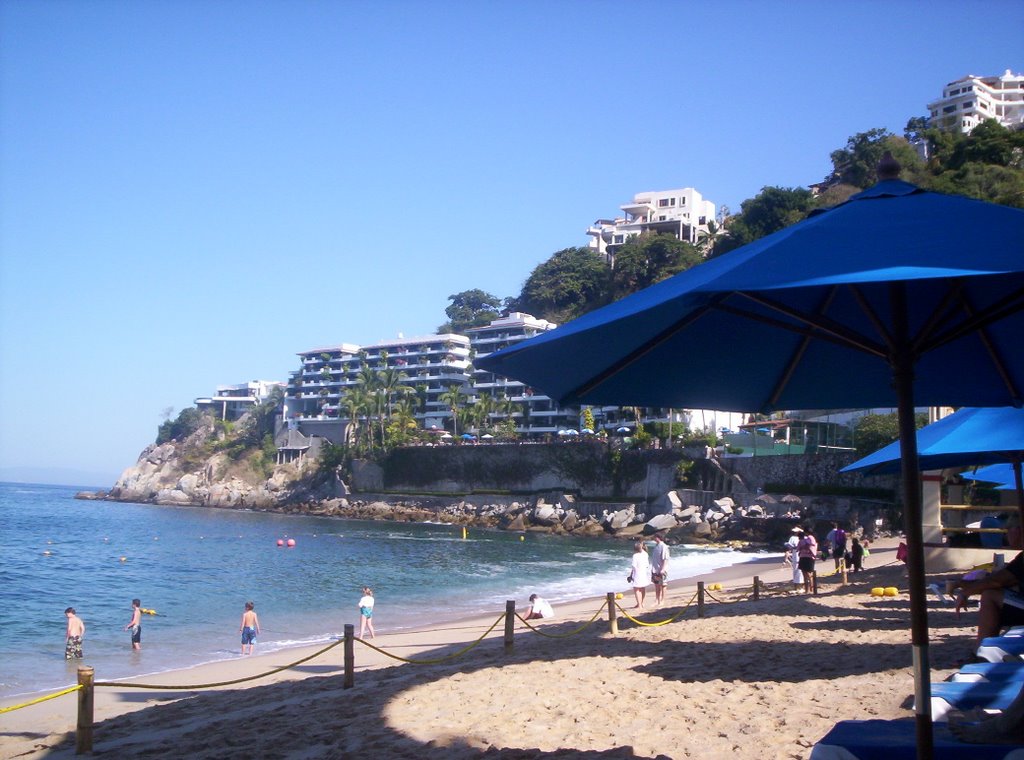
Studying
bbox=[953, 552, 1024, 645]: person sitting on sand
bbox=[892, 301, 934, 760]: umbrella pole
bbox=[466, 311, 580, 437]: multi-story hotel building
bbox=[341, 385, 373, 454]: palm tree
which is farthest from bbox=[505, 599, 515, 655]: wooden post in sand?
bbox=[341, 385, 373, 454]: palm tree

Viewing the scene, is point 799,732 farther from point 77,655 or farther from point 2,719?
point 77,655

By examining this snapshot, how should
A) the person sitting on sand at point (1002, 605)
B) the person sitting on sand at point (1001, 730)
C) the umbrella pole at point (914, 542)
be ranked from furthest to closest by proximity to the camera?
the person sitting on sand at point (1002, 605), the person sitting on sand at point (1001, 730), the umbrella pole at point (914, 542)

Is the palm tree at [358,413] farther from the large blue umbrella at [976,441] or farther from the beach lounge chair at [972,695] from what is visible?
the beach lounge chair at [972,695]

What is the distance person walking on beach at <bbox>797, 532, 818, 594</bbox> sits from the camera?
17000mm

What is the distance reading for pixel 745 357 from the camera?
456 cm

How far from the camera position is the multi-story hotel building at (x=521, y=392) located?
280 ft

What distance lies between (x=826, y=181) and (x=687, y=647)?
8528 centimetres

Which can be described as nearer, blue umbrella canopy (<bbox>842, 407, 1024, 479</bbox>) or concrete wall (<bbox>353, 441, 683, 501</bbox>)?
blue umbrella canopy (<bbox>842, 407, 1024, 479</bbox>)

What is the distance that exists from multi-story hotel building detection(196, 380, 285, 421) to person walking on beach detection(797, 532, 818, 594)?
118979 mm

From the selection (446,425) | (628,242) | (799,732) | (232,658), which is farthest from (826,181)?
(799,732)

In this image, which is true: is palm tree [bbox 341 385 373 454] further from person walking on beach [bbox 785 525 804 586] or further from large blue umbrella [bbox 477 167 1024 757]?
large blue umbrella [bbox 477 167 1024 757]

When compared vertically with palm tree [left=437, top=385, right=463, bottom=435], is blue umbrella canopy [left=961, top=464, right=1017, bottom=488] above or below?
below

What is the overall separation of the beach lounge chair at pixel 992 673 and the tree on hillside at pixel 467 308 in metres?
117

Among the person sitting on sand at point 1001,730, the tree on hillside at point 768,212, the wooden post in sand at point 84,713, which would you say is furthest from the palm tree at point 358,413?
the person sitting on sand at point 1001,730
